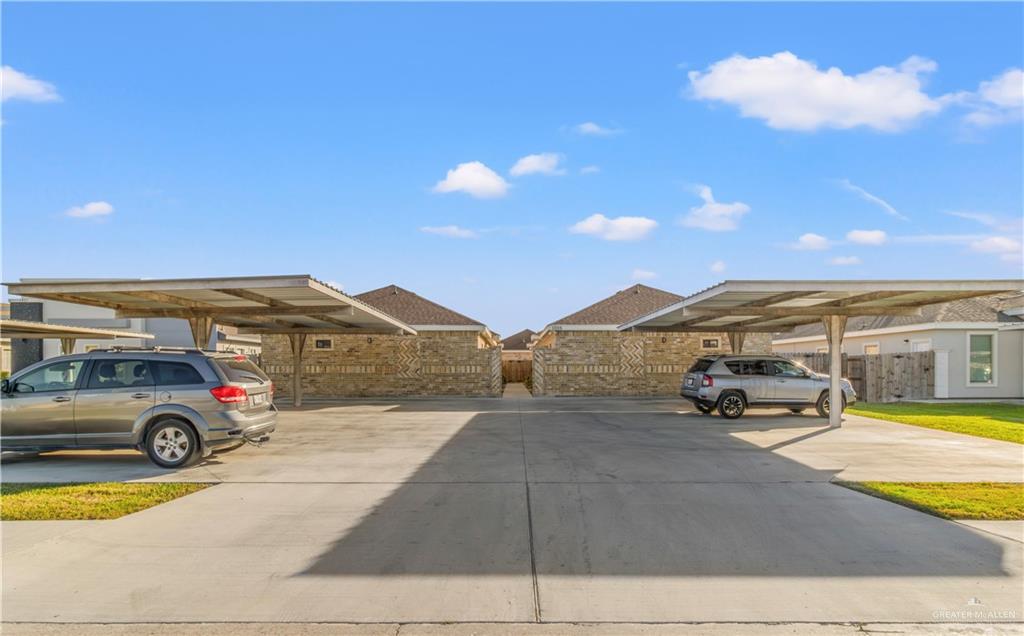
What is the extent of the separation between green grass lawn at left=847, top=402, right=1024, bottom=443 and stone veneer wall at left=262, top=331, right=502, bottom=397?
1316cm

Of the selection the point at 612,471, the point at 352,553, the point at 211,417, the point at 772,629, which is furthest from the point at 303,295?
the point at 772,629

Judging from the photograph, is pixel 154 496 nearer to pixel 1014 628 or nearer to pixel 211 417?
pixel 211 417

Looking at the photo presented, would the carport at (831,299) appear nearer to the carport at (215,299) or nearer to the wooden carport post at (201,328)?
the carport at (215,299)

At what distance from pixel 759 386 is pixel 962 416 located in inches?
220

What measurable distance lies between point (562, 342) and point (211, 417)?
1785 cm

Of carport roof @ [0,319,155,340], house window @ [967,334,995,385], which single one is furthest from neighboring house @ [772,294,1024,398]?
carport roof @ [0,319,155,340]

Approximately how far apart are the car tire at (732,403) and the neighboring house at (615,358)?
29.4ft

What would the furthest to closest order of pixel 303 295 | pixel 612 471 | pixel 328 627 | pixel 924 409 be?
1. pixel 924 409
2. pixel 303 295
3. pixel 612 471
4. pixel 328 627

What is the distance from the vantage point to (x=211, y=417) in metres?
9.81

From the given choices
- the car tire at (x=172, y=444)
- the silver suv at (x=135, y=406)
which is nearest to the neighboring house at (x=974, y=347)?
the silver suv at (x=135, y=406)

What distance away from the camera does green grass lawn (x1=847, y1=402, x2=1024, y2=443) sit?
1456 centimetres

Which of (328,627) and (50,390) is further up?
(50,390)

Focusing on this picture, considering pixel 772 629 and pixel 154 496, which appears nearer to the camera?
pixel 772 629

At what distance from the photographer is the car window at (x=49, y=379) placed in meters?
10.2
